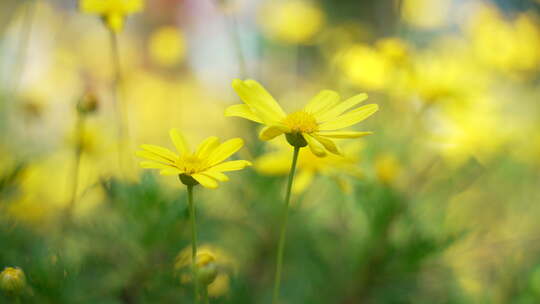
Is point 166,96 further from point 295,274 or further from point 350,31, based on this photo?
point 295,274

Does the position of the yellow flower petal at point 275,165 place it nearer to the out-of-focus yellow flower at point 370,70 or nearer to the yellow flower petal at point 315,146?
the yellow flower petal at point 315,146

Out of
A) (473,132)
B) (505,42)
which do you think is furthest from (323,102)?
(505,42)

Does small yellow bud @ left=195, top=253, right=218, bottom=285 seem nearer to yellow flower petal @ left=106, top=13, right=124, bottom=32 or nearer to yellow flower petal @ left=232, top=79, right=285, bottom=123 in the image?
yellow flower petal @ left=232, top=79, right=285, bottom=123

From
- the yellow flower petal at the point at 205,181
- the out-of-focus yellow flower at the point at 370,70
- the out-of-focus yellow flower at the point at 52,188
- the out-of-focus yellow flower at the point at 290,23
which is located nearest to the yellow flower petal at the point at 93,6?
the out-of-focus yellow flower at the point at 52,188

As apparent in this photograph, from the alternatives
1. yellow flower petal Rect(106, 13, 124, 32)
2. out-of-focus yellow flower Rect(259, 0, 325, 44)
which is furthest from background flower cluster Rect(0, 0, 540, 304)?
out-of-focus yellow flower Rect(259, 0, 325, 44)

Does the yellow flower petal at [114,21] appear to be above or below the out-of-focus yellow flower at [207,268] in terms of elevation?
above

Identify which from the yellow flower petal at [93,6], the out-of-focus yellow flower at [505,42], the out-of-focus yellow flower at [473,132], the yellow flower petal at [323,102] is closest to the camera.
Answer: the yellow flower petal at [323,102]
